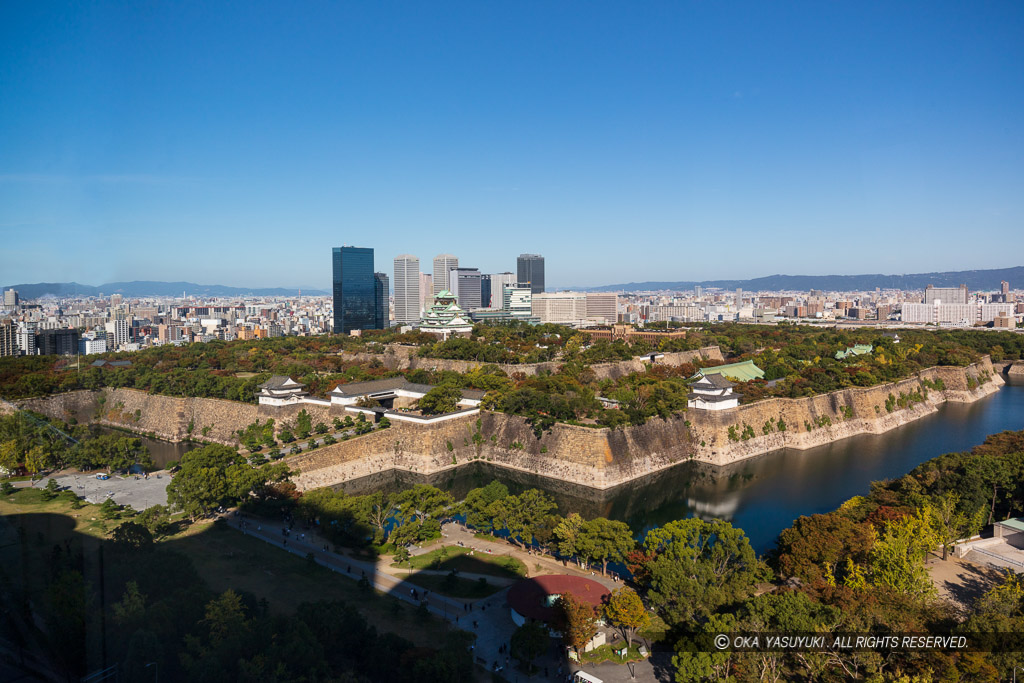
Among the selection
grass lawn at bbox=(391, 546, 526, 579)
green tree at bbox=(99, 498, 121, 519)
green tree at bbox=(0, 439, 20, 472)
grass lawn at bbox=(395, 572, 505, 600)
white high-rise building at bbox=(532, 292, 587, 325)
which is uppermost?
white high-rise building at bbox=(532, 292, 587, 325)

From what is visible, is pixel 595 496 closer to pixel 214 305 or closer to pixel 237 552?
pixel 237 552

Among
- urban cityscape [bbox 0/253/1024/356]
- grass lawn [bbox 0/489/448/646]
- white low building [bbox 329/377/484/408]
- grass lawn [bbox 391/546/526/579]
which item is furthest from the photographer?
urban cityscape [bbox 0/253/1024/356]

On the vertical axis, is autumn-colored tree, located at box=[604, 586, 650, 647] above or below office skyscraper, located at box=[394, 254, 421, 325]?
below

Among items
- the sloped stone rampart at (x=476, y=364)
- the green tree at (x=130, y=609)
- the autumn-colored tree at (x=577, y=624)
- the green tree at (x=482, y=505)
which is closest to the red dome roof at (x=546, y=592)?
the autumn-colored tree at (x=577, y=624)

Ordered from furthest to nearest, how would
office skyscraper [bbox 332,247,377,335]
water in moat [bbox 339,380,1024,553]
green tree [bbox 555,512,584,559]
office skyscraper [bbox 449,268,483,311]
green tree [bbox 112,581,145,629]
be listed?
office skyscraper [bbox 449,268,483,311]
office skyscraper [bbox 332,247,377,335]
water in moat [bbox 339,380,1024,553]
green tree [bbox 555,512,584,559]
green tree [bbox 112,581,145,629]

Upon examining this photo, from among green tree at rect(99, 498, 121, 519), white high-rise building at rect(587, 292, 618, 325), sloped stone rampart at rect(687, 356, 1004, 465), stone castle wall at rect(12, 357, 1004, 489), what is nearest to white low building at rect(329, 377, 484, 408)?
stone castle wall at rect(12, 357, 1004, 489)

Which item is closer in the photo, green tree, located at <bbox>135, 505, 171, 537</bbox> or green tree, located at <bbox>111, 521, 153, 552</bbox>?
green tree, located at <bbox>111, 521, 153, 552</bbox>

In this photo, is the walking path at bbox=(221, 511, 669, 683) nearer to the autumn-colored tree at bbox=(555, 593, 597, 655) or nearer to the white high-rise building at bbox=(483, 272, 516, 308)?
the autumn-colored tree at bbox=(555, 593, 597, 655)
